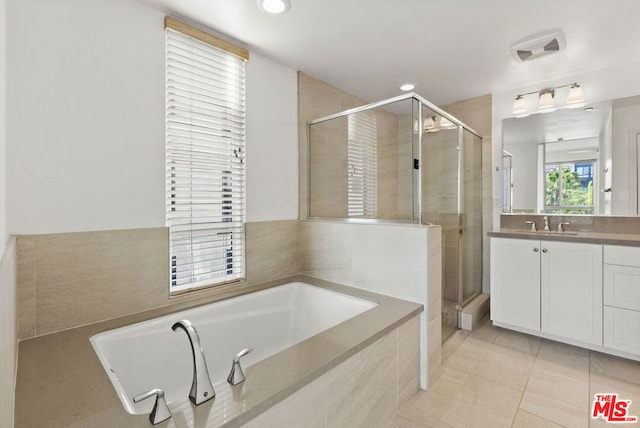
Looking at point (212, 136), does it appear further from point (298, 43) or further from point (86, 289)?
point (86, 289)

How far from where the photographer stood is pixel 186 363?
1659 millimetres

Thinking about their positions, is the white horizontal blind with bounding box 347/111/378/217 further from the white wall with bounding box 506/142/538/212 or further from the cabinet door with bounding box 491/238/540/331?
the white wall with bounding box 506/142/538/212

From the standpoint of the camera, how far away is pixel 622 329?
2094mm

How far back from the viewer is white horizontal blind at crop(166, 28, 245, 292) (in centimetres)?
188

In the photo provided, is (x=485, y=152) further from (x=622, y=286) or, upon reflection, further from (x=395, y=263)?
(x=395, y=263)

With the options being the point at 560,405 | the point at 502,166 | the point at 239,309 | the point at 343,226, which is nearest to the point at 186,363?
the point at 239,309

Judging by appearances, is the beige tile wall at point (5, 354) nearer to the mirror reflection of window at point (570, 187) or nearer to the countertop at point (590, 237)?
the countertop at point (590, 237)

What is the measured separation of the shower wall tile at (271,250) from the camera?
90.6 inches

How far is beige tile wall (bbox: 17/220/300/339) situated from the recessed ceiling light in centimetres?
143

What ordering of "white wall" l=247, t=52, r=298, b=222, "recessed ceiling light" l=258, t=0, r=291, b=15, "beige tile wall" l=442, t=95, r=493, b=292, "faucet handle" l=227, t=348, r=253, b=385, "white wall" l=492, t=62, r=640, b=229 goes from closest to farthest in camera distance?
"faucet handle" l=227, t=348, r=253, b=385 < "recessed ceiling light" l=258, t=0, r=291, b=15 < "white wall" l=247, t=52, r=298, b=222 < "white wall" l=492, t=62, r=640, b=229 < "beige tile wall" l=442, t=95, r=493, b=292

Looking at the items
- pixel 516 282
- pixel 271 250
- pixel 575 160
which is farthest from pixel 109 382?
pixel 575 160

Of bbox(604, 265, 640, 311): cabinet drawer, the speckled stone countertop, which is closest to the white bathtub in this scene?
the speckled stone countertop

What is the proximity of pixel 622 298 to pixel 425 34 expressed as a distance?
7.49 ft

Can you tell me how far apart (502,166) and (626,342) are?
169 centimetres
